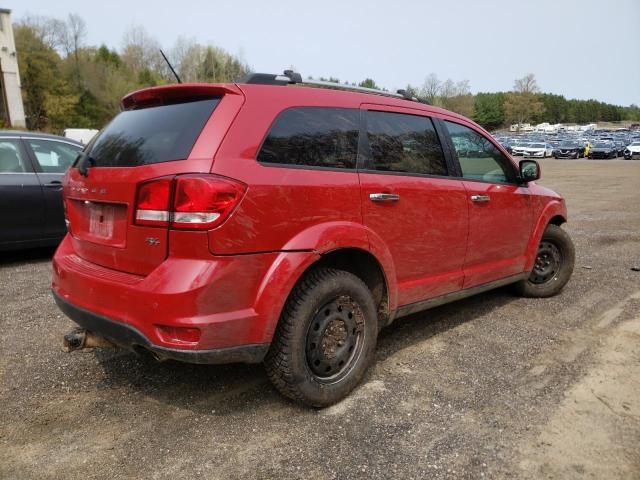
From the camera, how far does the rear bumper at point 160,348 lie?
2.43m

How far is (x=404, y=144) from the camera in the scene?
11.3 feet

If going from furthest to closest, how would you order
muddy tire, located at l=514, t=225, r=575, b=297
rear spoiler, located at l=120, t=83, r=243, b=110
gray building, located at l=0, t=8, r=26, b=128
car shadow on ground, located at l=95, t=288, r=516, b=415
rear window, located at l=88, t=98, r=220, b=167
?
gray building, located at l=0, t=8, r=26, b=128, muddy tire, located at l=514, t=225, r=575, b=297, car shadow on ground, located at l=95, t=288, r=516, b=415, rear spoiler, located at l=120, t=83, r=243, b=110, rear window, located at l=88, t=98, r=220, b=167

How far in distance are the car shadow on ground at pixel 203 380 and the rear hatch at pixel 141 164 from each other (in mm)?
649

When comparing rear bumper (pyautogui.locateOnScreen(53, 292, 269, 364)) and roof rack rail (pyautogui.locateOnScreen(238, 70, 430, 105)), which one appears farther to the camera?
roof rack rail (pyautogui.locateOnScreen(238, 70, 430, 105))

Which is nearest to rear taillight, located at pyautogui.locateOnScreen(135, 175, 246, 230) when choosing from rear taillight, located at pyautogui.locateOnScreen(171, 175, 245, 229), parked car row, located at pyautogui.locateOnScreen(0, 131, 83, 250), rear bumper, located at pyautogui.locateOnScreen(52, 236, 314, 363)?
rear taillight, located at pyautogui.locateOnScreen(171, 175, 245, 229)

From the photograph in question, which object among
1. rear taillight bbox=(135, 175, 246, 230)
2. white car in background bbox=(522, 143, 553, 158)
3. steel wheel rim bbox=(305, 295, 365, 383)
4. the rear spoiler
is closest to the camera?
rear taillight bbox=(135, 175, 246, 230)

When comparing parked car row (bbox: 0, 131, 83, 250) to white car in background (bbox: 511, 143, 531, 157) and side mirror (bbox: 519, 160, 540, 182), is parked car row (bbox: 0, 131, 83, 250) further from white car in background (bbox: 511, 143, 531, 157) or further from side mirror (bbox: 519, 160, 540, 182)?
white car in background (bbox: 511, 143, 531, 157)

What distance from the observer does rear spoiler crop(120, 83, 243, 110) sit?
2.65 m

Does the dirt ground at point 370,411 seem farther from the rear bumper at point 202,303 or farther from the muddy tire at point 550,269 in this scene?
the muddy tire at point 550,269

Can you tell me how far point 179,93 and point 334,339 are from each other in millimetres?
1628

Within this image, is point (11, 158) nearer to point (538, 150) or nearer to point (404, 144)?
point (404, 144)

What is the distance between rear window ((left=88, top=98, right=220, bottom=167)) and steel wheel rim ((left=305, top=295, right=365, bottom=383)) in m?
1.16

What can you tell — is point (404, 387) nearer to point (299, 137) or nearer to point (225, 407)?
point (225, 407)

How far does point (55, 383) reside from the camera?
10.5 ft
